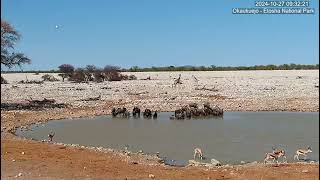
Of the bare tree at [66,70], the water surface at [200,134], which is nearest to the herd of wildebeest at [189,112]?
the water surface at [200,134]

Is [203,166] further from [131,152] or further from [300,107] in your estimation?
[300,107]

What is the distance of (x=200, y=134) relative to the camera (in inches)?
795

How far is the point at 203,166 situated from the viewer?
1315 centimetres

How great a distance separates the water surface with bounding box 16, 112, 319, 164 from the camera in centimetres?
1633

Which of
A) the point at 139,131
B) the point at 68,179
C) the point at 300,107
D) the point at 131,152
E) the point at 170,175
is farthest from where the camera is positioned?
the point at 300,107

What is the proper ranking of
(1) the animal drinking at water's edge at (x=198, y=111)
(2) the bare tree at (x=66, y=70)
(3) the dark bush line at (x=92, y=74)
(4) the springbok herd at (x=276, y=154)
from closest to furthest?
(4) the springbok herd at (x=276, y=154), (1) the animal drinking at water's edge at (x=198, y=111), (3) the dark bush line at (x=92, y=74), (2) the bare tree at (x=66, y=70)

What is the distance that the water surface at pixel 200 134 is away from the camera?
53.6 ft

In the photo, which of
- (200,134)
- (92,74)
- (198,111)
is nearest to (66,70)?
(92,74)

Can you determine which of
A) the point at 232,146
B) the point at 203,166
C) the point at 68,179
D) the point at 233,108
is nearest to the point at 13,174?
the point at 68,179

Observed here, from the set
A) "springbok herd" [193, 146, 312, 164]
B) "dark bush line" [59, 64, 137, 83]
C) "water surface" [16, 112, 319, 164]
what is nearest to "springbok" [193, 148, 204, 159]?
"springbok herd" [193, 146, 312, 164]

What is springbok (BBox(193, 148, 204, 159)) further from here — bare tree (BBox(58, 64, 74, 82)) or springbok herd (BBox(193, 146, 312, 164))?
bare tree (BBox(58, 64, 74, 82))

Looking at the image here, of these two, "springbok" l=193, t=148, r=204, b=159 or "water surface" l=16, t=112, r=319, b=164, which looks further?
"water surface" l=16, t=112, r=319, b=164

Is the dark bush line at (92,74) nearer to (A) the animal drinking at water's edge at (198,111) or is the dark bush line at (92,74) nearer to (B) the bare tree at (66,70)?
(B) the bare tree at (66,70)

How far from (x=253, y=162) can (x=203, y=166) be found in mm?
1674
